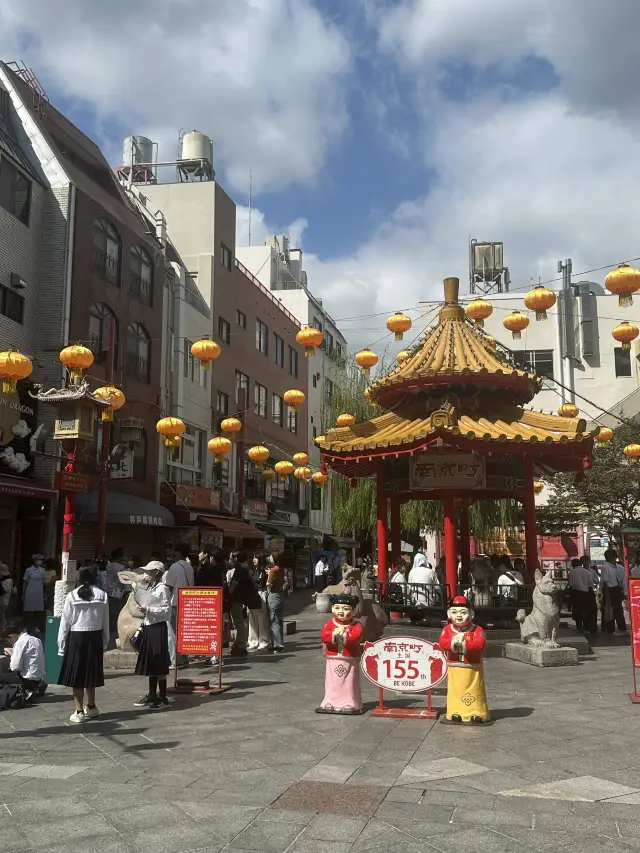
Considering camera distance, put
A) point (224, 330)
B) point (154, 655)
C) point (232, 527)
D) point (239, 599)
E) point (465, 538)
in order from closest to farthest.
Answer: point (154, 655) → point (239, 599) → point (465, 538) → point (232, 527) → point (224, 330)

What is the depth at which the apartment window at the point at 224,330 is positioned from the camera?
3328 centimetres

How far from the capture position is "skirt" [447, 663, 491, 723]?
8.22 meters

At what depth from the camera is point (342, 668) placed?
895 cm

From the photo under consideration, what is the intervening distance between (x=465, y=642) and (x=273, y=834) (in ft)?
12.3

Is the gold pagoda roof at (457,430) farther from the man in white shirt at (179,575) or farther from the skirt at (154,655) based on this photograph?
the skirt at (154,655)

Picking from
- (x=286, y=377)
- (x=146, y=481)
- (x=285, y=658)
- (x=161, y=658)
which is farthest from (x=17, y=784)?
(x=286, y=377)

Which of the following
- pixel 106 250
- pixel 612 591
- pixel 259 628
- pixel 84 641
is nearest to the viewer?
pixel 84 641

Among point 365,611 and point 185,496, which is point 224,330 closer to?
point 185,496

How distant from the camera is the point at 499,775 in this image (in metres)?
6.33

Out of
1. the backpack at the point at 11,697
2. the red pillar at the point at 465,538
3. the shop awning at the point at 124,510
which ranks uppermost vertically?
the shop awning at the point at 124,510

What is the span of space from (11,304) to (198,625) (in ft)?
45.9

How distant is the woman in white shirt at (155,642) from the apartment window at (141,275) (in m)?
18.5

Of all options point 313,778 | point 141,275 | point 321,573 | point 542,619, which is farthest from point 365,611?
point 141,275

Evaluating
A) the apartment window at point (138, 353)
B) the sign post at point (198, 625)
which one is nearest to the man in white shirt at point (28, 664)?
the sign post at point (198, 625)
